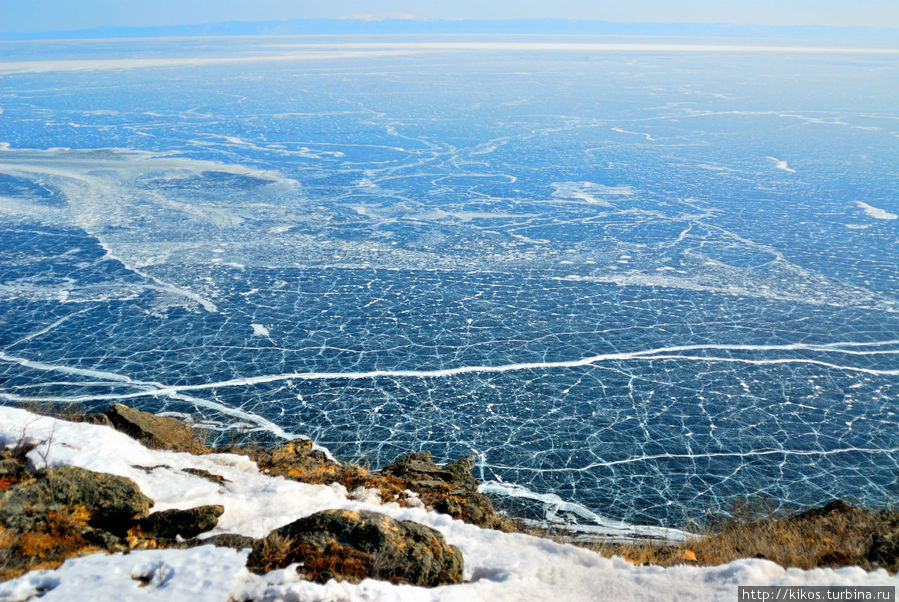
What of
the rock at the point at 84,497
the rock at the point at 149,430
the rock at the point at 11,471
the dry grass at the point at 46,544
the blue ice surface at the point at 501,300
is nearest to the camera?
the dry grass at the point at 46,544

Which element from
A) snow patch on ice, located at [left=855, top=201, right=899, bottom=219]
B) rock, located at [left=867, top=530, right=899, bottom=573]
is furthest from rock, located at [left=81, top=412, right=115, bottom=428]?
snow patch on ice, located at [left=855, top=201, right=899, bottom=219]

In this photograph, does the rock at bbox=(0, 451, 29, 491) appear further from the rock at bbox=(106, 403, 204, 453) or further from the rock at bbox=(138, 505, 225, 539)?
the rock at bbox=(106, 403, 204, 453)

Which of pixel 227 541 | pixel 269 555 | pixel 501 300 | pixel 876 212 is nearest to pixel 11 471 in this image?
pixel 227 541

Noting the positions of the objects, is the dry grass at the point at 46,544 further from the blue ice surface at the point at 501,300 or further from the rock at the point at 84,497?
the blue ice surface at the point at 501,300

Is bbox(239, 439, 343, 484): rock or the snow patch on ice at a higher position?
bbox(239, 439, 343, 484): rock

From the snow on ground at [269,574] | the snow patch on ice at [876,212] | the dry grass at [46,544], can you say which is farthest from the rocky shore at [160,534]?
the snow patch on ice at [876,212]

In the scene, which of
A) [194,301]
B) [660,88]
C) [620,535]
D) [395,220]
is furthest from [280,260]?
[660,88]
